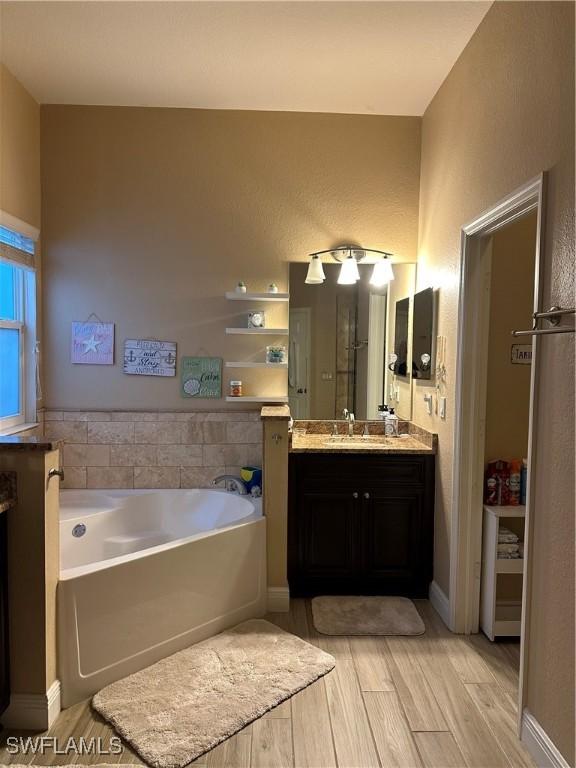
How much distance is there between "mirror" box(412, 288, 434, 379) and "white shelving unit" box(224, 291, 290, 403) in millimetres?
816

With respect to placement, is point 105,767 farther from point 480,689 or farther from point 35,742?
point 480,689

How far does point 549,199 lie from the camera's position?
6.15 feet

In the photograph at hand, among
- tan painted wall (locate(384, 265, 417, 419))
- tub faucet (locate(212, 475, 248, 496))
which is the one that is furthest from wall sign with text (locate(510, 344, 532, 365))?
tub faucet (locate(212, 475, 248, 496))

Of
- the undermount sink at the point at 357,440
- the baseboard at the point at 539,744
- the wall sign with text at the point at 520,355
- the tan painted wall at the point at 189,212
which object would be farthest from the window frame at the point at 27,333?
the baseboard at the point at 539,744

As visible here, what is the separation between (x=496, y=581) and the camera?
2729 millimetres

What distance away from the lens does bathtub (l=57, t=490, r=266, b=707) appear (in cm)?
223

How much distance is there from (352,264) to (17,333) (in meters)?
2.13

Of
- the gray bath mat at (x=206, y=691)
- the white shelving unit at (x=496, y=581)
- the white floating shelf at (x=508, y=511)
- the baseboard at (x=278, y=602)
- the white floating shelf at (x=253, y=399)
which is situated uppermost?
the white floating shelf at (x=253, y=399)

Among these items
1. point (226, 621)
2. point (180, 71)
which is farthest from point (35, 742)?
point (180, 71)

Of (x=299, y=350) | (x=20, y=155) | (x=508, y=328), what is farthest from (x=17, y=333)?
(x=508, y=328)

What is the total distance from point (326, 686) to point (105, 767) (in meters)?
0.92

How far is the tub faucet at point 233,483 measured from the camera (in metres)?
3.37

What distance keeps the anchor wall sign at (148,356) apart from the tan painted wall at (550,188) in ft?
6.43

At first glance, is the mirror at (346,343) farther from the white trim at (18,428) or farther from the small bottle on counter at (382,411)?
the white trim at (18,428)
